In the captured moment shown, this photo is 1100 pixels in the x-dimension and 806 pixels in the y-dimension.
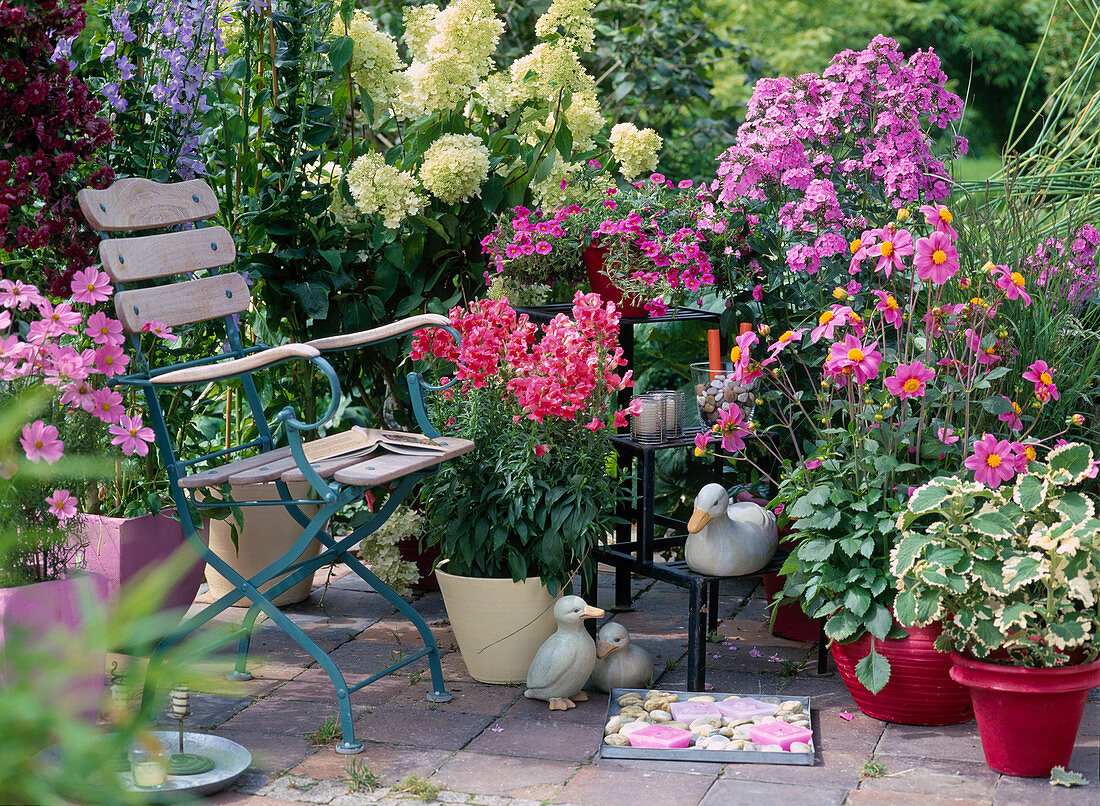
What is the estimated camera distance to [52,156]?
252 centimetres

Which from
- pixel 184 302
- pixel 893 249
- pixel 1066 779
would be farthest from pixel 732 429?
pixel 184 302

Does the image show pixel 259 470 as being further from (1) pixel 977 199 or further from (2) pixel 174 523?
(1) pixel 977 199

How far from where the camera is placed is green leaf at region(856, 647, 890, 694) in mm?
2387

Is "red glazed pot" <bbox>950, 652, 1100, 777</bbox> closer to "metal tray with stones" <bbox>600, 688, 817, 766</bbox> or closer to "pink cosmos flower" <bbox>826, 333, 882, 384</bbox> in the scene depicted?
"metal tray with stones" <bbox>600, 688, 817, 766</bbox>

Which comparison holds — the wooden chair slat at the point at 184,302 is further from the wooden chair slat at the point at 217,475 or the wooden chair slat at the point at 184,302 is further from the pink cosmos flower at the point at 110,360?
the wooden chair slat at the point at 217,475

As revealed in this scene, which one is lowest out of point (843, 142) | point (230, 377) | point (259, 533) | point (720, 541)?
point (259, 533)

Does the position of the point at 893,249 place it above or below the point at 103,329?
above

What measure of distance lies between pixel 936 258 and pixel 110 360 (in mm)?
1692

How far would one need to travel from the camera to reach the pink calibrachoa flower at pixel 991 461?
2.32m

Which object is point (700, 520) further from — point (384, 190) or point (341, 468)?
point (384, 190)

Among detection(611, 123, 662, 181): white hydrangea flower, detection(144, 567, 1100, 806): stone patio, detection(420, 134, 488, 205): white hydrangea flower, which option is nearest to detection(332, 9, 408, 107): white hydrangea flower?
detection(420, 134, 488, 205): white hydrangea flower

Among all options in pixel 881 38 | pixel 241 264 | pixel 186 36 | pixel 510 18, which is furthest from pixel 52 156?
pixel 510 18

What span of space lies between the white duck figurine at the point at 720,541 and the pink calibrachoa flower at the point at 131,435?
122cm

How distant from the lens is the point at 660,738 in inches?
94.6
